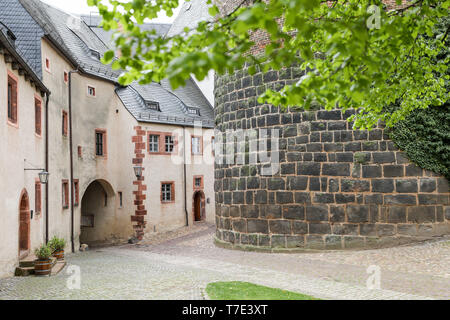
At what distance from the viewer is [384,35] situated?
4.75m

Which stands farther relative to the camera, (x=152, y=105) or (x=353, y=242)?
(x=152, y=105)

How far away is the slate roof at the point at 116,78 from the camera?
19266 mm

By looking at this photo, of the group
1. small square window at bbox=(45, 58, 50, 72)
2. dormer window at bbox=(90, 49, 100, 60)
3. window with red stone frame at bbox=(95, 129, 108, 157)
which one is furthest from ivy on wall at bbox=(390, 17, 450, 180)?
dormer window at bbox=(90, 49, 100, 60)

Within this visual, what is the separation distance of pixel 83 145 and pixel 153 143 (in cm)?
404

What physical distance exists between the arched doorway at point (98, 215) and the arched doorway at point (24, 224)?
31.1 feet

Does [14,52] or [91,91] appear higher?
[91,91]

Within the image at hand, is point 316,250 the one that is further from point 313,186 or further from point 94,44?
point 94,44

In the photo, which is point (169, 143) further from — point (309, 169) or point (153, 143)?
point (309, 169)

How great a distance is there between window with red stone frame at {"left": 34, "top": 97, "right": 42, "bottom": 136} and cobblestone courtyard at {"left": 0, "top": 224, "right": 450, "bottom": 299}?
4.08 metres

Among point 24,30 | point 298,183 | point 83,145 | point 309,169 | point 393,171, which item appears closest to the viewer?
point 393,171

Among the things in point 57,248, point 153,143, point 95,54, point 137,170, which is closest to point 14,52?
point 57,248

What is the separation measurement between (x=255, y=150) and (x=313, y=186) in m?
1.98

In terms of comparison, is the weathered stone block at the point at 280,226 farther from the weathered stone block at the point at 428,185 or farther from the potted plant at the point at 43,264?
the potted plant at the point at 43,264

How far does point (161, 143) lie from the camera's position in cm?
2219
